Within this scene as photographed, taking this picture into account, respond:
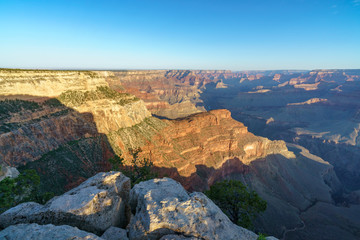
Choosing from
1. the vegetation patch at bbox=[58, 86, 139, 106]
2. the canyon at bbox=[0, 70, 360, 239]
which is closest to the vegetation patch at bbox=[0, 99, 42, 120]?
the canyon at bbox=[0, 70, 360, 239]

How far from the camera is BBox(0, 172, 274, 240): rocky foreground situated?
35.9 feet

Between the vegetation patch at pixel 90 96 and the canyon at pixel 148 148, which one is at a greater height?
the vegetation patch at pixel 90 96

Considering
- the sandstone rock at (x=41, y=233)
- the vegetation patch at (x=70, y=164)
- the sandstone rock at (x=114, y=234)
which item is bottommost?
the vegetation patch at (x=70, y=164)

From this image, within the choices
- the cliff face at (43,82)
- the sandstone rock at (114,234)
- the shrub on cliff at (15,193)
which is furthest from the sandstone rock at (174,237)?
A: the cliff face at (43,82)

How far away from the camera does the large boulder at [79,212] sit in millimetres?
12922

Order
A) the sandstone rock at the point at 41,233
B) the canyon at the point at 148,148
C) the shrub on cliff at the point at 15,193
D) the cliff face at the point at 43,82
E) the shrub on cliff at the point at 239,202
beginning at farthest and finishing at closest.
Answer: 1. the cliff face at the point at 43,82
2. the canyon at the point at 148,148
3. the shrub on cliff at the point at 239,202
4. the shrub on cliff at the point at 15,193
5. the sandstone rock at the point at 41,233

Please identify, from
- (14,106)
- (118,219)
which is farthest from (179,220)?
(14,106)

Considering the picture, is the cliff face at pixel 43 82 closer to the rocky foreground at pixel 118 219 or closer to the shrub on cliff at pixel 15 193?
the shrub on cliff at pixel 15 193

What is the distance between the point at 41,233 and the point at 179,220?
334 inches

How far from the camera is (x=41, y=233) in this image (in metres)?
10.2

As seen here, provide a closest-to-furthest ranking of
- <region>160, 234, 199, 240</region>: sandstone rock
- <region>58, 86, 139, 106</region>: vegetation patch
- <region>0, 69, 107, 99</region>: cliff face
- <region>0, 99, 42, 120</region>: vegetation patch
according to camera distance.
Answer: <region>160, 234, 199, 240</region>: sandstone rock < <region>0, 99, 42, 120</region>: vegetation patch < <region>0, 69, 107, 99</region>: cliff face < <region>58, 86, 139, 106</region>: vegetation patch

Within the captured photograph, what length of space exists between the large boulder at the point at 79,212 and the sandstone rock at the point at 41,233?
2048 mm

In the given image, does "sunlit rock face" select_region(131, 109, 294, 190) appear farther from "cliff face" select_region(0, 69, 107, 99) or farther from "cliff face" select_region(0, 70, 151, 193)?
"cliff face" select_region(0, 69, 107, 99)

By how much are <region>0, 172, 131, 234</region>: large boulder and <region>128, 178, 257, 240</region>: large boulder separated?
2974mm
